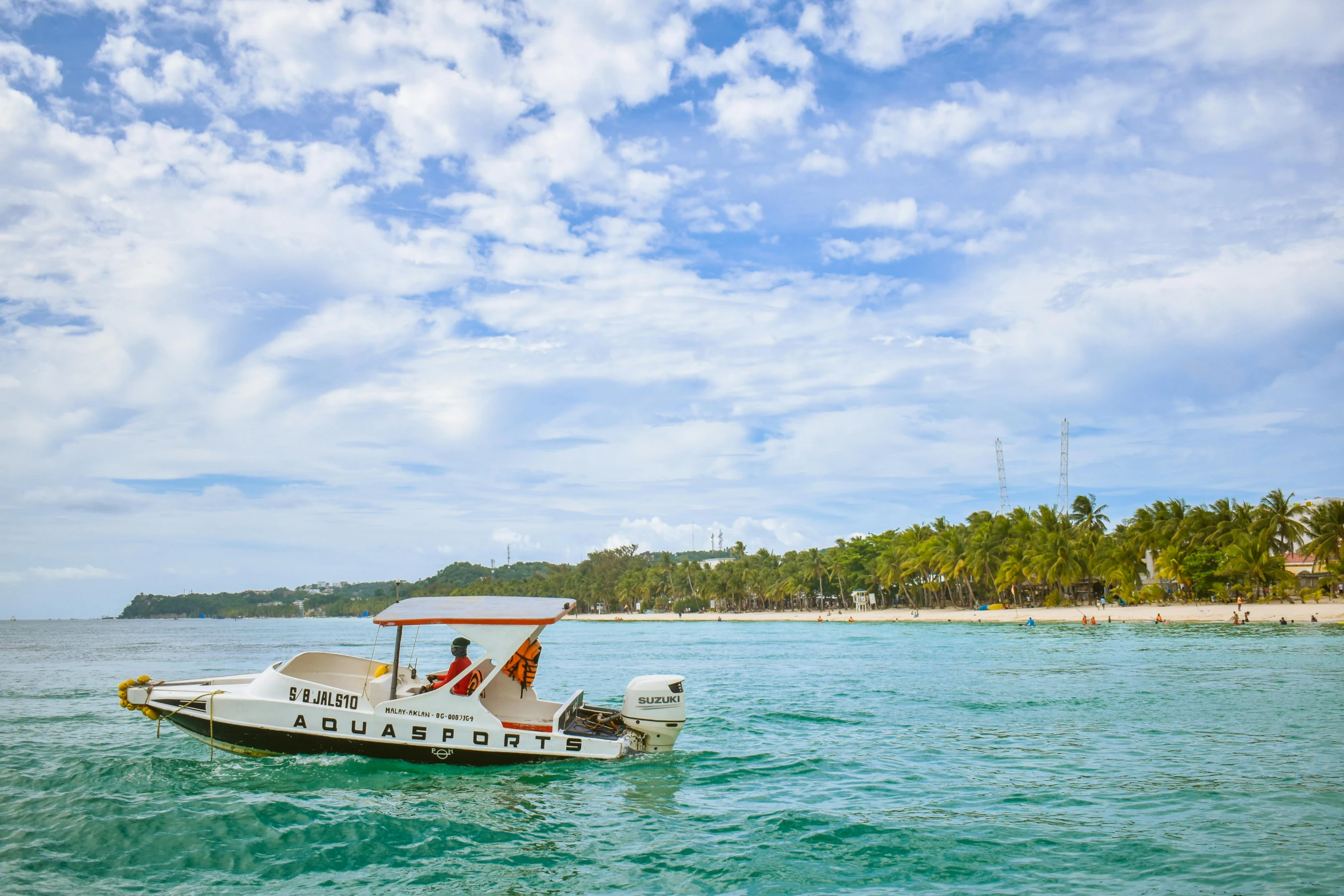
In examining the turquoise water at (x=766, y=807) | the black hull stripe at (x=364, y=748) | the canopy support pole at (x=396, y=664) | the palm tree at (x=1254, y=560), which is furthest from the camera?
the palm tree at (x=1254, y=560)

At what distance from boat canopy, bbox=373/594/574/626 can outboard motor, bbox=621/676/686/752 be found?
6.80ft

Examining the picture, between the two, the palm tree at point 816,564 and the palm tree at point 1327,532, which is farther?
the palm tree at point 816,564

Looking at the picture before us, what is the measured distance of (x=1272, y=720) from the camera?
2078 centimetres

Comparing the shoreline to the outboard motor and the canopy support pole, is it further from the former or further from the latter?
Answer: the canopy support pole

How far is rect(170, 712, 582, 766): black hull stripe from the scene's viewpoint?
14922 mm

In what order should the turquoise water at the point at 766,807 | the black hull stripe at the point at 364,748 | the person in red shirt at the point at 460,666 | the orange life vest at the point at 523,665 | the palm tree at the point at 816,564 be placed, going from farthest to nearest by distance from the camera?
the palm tree at the point at 816,564 < the orange life vest at the point at 523,665 < the person in red shirt at the point at 460,666 < the black hull stripe at the point at 364,748 < the turquoise water at the point at 766,807

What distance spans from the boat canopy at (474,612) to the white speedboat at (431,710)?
1.2 inches

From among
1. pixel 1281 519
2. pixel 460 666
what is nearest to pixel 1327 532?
pixel 1281 519

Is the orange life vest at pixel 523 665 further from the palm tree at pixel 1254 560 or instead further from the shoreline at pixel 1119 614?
the palm tree at pixel 1254 560

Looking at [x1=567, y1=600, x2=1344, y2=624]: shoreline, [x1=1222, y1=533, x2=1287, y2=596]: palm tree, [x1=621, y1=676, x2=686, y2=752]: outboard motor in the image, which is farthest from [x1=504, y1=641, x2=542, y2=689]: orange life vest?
[x1=1222, y1=533, x2=1287, y2=596]: palm tree

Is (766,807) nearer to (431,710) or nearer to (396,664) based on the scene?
(431,710)

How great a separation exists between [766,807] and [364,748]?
707cm

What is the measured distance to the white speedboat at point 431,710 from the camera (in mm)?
14938

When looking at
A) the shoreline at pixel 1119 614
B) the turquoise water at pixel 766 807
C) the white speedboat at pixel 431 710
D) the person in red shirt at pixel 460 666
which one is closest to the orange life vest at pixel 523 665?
the white speedboat at pixel 431 710
